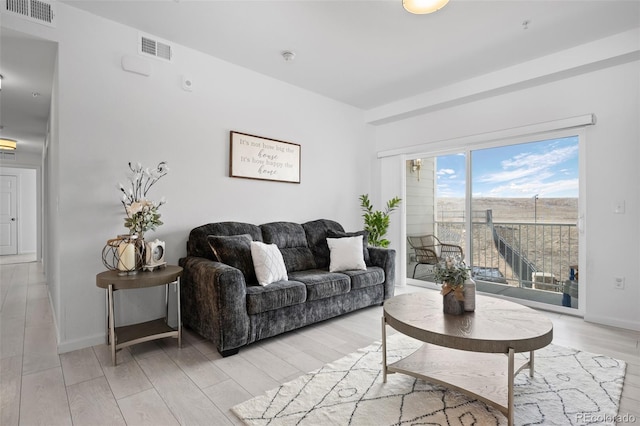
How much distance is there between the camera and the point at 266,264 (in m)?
2.92

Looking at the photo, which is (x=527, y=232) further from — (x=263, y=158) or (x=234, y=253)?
(x=234, y=253)

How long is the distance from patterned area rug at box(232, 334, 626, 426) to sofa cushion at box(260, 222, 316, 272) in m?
1.47

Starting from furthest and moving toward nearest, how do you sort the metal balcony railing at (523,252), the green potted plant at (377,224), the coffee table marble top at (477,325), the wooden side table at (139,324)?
1. the green potted plant at (377,224)
2. the metal balcony railing at (523,252)
3. the wooden side table at (139,324)
4. the coffee table marble top at (477,325)

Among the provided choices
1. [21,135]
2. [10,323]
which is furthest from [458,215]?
[21,135]

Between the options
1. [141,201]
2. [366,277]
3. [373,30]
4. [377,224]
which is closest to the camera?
[141,201]

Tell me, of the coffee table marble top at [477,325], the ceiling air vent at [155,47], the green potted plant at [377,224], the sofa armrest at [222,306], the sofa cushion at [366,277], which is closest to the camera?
the coffee table marble top at [477,325]

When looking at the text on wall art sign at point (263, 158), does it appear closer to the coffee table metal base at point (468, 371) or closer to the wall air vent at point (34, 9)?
the wall air vent at point (34, 9)

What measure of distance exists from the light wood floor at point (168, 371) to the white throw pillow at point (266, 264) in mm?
520

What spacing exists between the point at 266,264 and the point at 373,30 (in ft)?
7.49

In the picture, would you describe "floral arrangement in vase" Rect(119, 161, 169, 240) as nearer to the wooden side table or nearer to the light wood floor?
the wooden side table

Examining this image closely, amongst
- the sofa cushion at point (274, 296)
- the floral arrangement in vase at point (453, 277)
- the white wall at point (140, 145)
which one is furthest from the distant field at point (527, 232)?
the sofa cushion at point (274, 296)

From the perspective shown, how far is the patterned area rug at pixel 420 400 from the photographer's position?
5.64 ft

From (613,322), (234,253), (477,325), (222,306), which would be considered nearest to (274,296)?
(222,306)

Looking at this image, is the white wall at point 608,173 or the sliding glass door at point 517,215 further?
the sliding glass door at point 517,215
